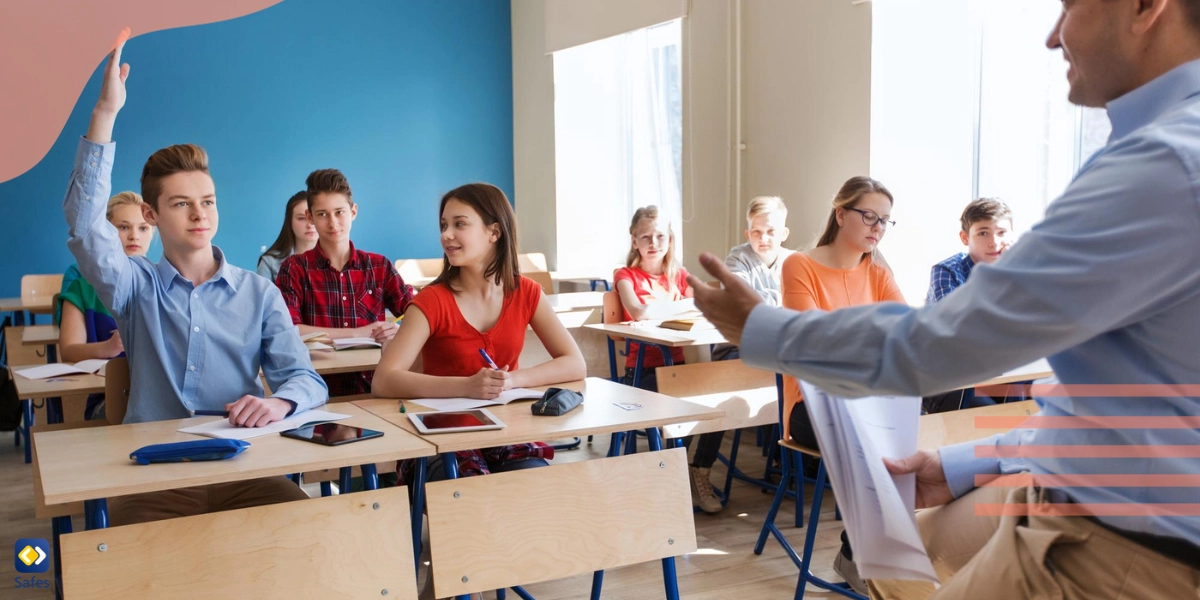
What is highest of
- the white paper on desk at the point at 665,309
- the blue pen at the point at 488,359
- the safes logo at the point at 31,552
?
the blue pen at the point at 488,359

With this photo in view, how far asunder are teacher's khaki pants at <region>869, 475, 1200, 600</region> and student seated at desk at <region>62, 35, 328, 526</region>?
1480 mm

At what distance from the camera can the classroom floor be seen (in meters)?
2.88

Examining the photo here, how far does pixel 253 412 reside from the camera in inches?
78.5

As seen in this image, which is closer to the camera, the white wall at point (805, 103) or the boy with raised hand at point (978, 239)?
the boy with raised hand at point (978, 239)

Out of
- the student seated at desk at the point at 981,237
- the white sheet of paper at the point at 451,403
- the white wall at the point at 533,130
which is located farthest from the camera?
the white wall at the point at 533,130

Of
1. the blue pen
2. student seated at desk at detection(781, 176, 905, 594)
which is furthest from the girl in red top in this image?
the blue pen

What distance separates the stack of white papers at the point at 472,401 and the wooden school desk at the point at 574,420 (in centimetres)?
2

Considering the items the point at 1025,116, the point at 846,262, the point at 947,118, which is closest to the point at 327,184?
the point at 846,262

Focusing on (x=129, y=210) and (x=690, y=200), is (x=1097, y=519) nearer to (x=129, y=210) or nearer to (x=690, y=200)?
(x=129, y=210)

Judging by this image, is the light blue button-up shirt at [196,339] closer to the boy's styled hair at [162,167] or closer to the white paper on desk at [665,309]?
the boy's styled hair at [162,167]

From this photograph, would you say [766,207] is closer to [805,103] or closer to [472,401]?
[805,103]

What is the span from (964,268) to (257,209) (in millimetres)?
5091

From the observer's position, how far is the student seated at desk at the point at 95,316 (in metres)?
3.29

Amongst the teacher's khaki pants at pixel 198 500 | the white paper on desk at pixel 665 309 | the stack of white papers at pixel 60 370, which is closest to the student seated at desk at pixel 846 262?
the white paper on desk at pixel 665 309
